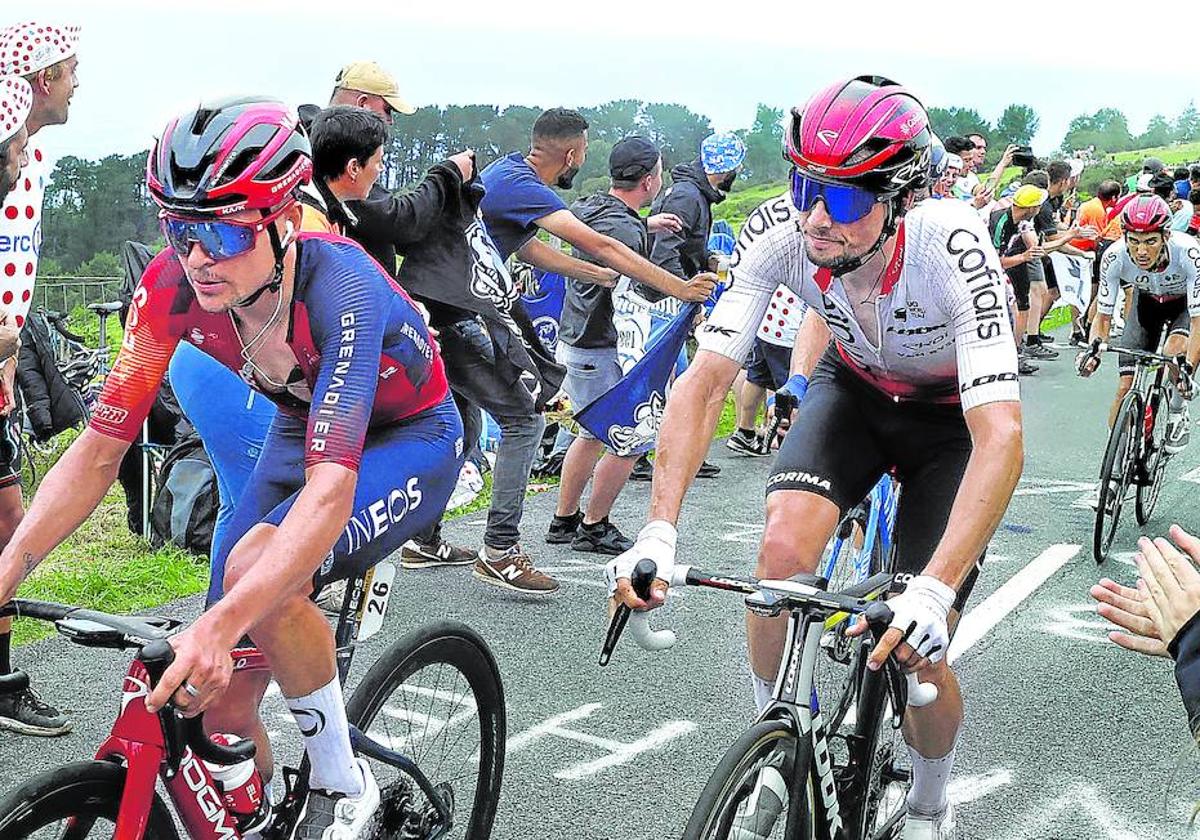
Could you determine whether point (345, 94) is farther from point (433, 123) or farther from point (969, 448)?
point (969, 448)

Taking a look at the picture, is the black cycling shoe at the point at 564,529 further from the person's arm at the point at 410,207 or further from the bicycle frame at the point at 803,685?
the bicycle frame at the point at 803,685

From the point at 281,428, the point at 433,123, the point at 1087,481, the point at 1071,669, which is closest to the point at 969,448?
the point at 281,428

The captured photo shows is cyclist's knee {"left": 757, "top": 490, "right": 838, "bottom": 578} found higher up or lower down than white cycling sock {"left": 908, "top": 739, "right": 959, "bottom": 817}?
higher up

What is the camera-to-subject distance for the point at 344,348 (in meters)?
2.88

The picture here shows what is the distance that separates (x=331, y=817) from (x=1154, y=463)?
21.5 feet

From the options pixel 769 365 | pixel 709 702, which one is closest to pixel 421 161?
pixel 769 365

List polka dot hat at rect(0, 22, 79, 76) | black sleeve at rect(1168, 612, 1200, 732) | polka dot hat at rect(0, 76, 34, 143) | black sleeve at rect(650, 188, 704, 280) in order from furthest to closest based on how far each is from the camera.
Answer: black sleeve at rect(650, 188, 704, 280) < polka dot hat at rect(0, 22, 79, 76) < polka dot hat at rect(0, 76, 34, 143) < black sleeve at rect(1168, 612, 1200, 732)

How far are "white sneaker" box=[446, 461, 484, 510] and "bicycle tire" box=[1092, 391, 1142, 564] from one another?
335 centimetres

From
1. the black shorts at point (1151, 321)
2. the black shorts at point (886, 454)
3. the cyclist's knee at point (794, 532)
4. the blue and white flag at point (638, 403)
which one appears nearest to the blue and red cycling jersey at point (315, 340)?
the cyclist's knee at point (794, 532)

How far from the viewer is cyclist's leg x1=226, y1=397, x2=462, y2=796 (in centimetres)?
282

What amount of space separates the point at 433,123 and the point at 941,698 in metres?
5.54

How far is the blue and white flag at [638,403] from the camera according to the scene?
720cm

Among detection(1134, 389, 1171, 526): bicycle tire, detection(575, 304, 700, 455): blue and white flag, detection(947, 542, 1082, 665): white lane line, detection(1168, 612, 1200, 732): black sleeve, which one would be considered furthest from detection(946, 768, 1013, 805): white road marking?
detection(1134, 389, 1171, 526): bicycle tire

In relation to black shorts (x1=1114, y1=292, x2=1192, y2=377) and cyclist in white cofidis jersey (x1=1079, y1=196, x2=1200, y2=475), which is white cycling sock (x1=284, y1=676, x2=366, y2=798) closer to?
cyclist in white cofidis jersey (x1=1079, y1=196, x2=1200, y2=475)
